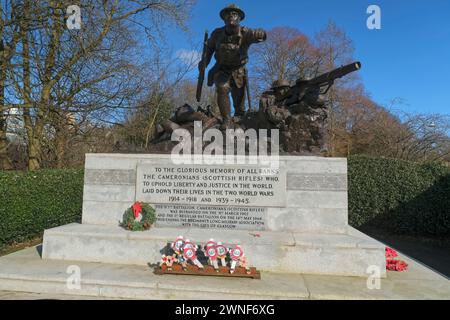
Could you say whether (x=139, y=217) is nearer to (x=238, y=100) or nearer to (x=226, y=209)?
(x=226, y=209)

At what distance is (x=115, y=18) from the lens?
44.2ft

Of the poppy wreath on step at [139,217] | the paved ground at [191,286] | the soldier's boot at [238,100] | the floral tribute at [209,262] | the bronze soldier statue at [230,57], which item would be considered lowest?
the paved ground at [191,286]

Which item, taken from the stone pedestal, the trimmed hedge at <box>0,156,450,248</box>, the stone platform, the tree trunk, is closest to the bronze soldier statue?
the stone pedestal

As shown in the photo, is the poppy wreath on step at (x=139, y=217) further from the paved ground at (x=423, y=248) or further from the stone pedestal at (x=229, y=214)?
the paved ground at (x=423, y=248)

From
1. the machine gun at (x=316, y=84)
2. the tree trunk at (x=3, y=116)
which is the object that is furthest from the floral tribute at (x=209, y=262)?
the tree trunk at (x=3, y=116)

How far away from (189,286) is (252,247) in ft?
4.01

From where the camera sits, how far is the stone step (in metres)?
5.18

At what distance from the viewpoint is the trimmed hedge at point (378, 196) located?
29.7 ft

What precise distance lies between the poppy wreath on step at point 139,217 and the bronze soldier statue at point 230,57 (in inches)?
84.6

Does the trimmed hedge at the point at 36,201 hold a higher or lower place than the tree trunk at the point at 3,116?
lower

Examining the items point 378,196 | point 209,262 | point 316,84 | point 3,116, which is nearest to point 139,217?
point 209,262

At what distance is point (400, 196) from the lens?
11.2 metres
